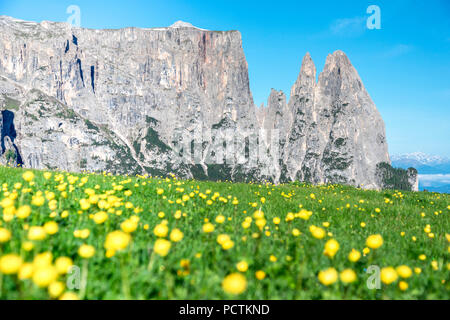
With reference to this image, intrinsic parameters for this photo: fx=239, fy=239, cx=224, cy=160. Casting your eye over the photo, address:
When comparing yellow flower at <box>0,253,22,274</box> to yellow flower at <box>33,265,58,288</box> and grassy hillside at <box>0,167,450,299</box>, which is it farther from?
yellow flower at <box>33,265,58,288</box>

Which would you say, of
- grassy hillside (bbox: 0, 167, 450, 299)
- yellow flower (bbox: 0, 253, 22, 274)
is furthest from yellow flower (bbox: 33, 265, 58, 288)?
yellow flower (bbox: 0, 253, 22, 274)

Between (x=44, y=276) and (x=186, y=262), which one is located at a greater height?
(x=44, y=276)


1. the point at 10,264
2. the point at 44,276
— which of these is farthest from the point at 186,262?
the point at 10,264

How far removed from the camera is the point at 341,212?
728cm

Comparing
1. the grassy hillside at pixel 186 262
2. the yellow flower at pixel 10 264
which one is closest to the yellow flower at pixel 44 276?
the grassy hillside at pixel 186 262

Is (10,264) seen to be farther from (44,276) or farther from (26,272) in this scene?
(44,276)

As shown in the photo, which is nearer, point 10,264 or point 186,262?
point 10,264

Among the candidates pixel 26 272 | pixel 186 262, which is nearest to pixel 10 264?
pixel 26 272

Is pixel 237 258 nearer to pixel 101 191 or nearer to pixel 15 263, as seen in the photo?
pixel 15 263

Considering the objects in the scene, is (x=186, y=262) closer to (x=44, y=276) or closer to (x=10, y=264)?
(x=44, y=276)

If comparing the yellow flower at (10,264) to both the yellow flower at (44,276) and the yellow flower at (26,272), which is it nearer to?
the yellow flower at (26,272)

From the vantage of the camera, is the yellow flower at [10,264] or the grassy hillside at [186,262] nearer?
the yellow flower at [10,264]
